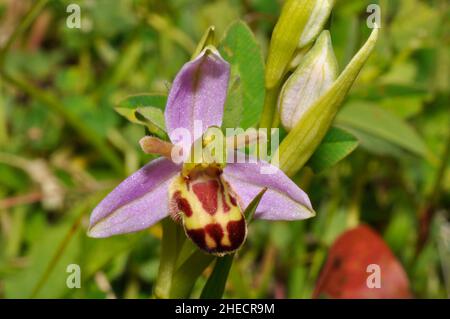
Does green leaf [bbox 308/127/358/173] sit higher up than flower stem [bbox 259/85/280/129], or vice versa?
flower stem [bbox 259/85/280/129]

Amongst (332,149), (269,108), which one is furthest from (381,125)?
(269,108)

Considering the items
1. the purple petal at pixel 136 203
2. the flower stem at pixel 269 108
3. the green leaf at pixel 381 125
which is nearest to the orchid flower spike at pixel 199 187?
the purple petal at pixel 136 203

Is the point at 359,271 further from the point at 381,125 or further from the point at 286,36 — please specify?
the point at 286,36

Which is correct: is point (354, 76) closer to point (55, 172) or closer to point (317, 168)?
point (317, 168)

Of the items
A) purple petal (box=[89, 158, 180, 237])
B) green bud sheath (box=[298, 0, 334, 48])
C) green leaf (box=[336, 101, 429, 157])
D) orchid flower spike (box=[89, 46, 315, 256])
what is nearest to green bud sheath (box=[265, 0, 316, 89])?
green bud sheath (box=[298, 0, 334, 48])

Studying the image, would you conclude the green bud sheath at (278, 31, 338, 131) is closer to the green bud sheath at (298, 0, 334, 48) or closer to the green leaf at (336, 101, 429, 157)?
the green bud sheath at (298, 0, 334, 48)

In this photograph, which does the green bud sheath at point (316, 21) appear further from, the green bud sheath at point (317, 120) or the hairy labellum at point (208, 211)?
the hairy labellum at point (208, 211)
